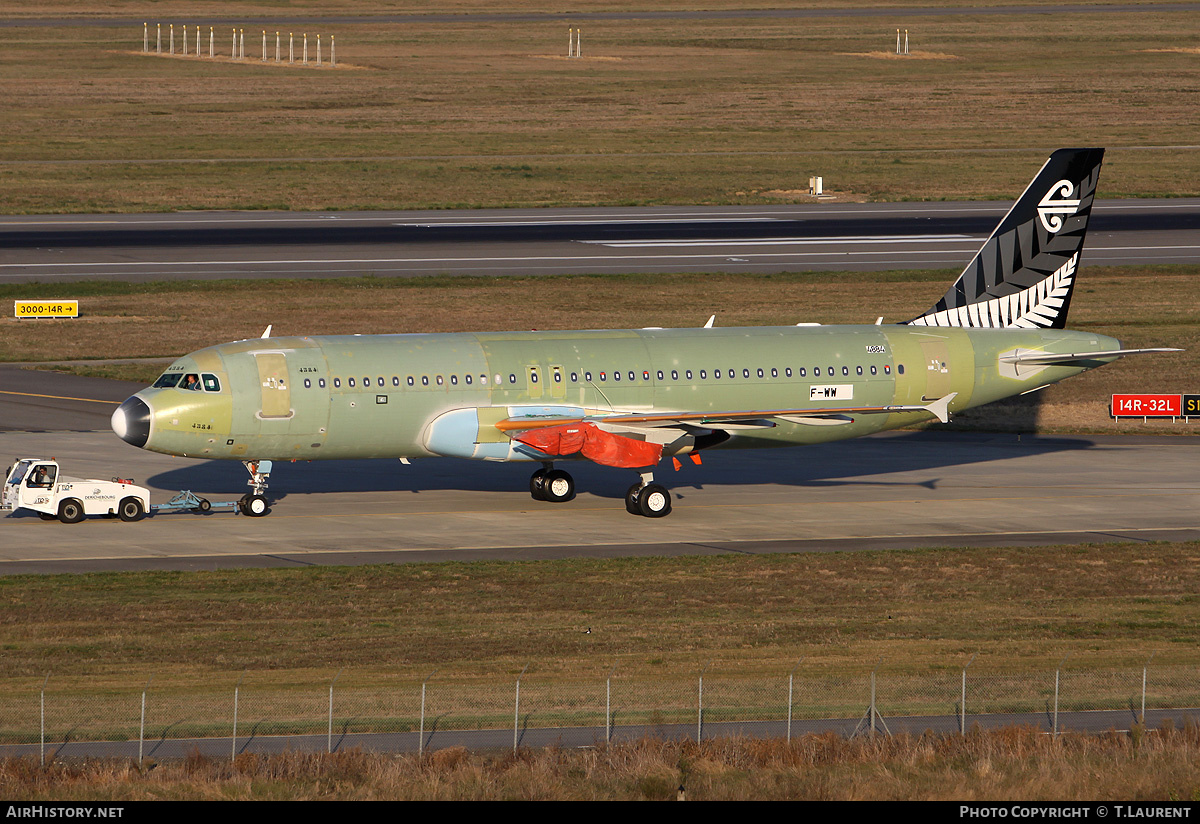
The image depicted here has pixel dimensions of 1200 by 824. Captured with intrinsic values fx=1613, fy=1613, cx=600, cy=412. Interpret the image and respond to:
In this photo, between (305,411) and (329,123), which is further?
(329,123)

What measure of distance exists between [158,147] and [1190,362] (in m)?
96.0

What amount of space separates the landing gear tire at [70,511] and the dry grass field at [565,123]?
75111 millimetres

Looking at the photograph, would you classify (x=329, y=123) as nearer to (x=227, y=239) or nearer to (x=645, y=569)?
(x=227, y=239)

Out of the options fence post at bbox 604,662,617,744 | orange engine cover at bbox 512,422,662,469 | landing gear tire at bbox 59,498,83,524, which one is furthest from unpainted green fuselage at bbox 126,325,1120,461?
fence post at bbox 604,662,617,744

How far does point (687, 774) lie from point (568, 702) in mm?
5377

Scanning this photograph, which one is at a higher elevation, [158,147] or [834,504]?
[158,147]

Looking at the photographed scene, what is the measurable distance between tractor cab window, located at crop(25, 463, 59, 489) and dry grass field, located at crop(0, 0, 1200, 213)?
7499 cm

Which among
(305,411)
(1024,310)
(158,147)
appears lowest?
(305,411)

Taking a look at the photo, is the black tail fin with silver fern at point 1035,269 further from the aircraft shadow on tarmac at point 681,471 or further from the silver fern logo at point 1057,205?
the aircraft shadow on tarmac at point 681,471

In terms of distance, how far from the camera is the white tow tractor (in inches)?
1965

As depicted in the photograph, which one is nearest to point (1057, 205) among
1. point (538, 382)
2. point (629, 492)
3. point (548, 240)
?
point (629, 492)

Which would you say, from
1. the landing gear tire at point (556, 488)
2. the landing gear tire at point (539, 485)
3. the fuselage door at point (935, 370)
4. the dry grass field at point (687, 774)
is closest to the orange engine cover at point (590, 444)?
the landing gear tire at point (556, 488)
